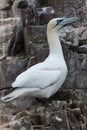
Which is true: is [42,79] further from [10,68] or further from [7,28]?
[7,28]

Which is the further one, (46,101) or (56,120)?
(46,101)

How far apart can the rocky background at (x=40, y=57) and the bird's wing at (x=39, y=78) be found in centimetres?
34

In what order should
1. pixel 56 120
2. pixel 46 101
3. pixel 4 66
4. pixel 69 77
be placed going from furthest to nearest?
pixel 4 66
pixel 69 77
pixel 46 101
pixel 56 120

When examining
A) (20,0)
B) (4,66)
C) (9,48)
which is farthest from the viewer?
(20,0)

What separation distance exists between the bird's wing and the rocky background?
34 cm

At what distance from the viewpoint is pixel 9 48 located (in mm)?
11445

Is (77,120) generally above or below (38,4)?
below

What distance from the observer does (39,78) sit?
331 inches

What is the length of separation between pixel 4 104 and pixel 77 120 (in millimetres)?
1181

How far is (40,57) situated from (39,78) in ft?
5.60

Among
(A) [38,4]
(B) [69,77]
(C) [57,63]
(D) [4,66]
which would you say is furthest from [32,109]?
(A) [38,4]

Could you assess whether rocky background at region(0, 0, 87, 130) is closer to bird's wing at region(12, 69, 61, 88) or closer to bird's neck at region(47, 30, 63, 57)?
bird's wing at region(12, 69, 61, 88)

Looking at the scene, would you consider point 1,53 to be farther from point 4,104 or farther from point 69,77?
point 4,104

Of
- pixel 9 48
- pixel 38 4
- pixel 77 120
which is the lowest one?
pixel 77 120
